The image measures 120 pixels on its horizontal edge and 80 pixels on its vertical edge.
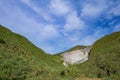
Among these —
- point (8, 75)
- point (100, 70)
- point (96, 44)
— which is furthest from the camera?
point (96, 44)

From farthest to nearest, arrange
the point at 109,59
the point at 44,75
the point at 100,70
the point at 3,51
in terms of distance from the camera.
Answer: the point at 109,59 < the point at 100,70 < the point at 3,51 < the point at 44,75

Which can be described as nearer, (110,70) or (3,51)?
(3,51)

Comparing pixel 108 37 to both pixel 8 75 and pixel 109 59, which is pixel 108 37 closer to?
pixel 109 59

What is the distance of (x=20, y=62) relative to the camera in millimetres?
27297

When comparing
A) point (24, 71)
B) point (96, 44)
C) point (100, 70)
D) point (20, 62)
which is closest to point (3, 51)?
point (20, 62)

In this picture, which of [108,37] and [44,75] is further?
[108,37]

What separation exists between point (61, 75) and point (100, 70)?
12.3 m

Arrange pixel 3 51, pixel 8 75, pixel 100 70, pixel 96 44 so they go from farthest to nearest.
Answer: pixel 96 44 → pixel 100 70 → pixel 3 51 → pixel 8 75

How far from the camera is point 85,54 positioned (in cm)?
7750

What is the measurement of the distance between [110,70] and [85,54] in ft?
132

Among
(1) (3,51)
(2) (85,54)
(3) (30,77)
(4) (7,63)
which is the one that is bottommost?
(3) (30,77)

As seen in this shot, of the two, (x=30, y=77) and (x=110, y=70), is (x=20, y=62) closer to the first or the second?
(x=30, y=77)

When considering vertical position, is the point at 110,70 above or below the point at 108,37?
below

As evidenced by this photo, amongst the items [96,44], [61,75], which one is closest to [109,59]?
[61,75]
